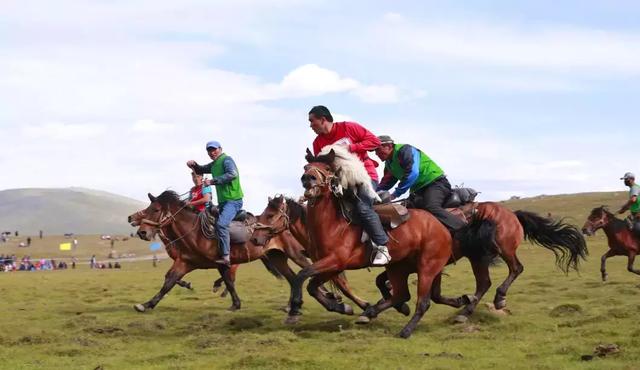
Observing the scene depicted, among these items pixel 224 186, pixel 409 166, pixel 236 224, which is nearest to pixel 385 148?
pixel 409 166

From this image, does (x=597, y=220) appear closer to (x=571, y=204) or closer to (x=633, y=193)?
(x=633, y=193)

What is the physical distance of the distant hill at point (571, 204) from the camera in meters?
80.5

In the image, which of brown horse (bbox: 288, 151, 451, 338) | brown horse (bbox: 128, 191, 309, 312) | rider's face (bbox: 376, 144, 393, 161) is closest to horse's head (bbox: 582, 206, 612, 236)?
brown horse (bbox: 128, 191, 309, 312)

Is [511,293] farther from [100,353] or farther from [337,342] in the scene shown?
[100,353]

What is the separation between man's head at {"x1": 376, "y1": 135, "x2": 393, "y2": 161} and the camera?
11.6m

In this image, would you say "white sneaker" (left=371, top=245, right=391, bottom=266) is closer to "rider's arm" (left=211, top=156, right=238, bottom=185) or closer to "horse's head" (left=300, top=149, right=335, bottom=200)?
"horse's head" (left=300, top=149, right=335, bottom=200)

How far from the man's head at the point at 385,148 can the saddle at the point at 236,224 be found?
4.20 metres

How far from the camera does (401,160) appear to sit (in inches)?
456

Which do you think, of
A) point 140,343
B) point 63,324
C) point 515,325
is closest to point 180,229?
point 63,324

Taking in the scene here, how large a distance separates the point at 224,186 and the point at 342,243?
4.95m

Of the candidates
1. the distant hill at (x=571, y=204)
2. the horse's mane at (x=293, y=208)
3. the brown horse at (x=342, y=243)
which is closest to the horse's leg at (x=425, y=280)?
the brown horse at (x=342, y=243)

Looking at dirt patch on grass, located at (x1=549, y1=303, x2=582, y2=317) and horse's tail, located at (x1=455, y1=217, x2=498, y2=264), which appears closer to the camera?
horse's tail, located at (x1=455, y1=217, x2=498, y2=264)

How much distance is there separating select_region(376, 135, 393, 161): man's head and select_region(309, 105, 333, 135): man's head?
3.01 feet

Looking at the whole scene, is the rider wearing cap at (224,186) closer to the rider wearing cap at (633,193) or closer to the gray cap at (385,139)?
the gray cap at (385,139)
